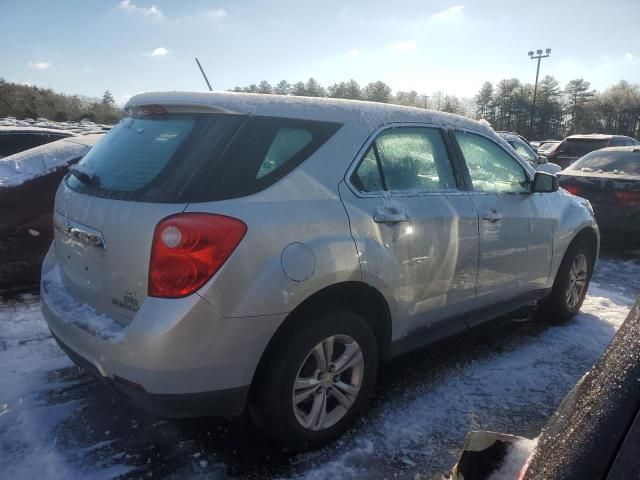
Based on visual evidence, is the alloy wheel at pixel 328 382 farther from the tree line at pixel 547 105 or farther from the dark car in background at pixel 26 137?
the tree line at pixel 547 105

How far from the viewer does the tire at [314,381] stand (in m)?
2.36

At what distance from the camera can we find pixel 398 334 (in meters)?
2.94

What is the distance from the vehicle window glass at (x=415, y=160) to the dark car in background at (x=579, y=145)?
1292cm

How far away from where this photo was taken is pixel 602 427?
98cm

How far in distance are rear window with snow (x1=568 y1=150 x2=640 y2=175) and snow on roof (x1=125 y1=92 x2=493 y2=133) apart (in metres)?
6.06

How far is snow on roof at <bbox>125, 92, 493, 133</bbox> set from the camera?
2.46 m

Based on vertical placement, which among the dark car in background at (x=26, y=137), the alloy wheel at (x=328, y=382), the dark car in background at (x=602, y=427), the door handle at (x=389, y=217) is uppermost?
the dark car in background at (x=26, y=137)

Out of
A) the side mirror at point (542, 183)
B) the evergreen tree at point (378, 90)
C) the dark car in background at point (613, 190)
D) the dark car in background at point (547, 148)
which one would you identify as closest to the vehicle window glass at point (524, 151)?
the dark car in background at point (547, 148)

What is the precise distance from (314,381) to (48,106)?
1929 inches

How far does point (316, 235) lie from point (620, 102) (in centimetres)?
8030

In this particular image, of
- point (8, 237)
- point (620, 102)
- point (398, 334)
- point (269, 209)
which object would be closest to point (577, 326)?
point (398, 334)

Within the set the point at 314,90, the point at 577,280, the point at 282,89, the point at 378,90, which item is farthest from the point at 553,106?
the point at 577,280

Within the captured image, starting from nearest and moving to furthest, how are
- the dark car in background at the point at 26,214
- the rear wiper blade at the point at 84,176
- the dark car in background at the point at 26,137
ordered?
the rear wiper blade at the point at 84,176
the dark car in background at the point at 26,214
the dark car in background at the point at 26,137

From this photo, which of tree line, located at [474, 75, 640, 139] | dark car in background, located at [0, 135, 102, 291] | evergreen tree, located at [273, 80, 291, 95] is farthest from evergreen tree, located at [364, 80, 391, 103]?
dark car in background, located at [0, 135, 102, 291]
